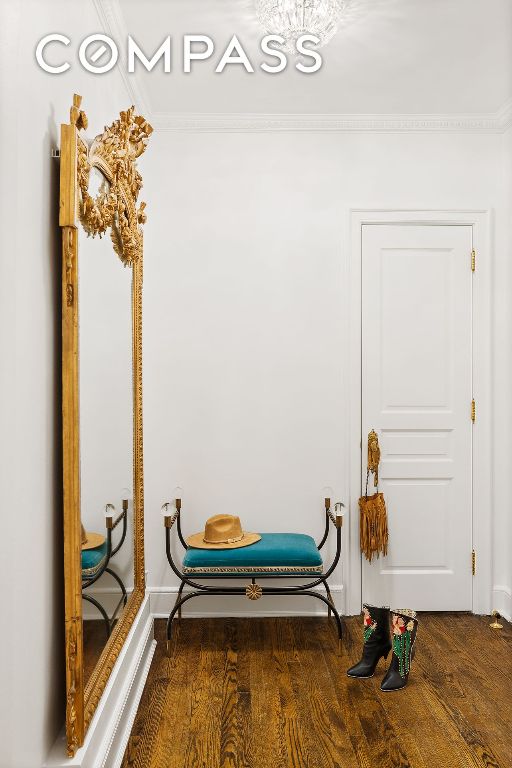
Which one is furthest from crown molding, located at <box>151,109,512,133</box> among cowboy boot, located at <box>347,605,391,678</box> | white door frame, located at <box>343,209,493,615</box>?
cowboy boot, located at <box>347,605,391,678</box>

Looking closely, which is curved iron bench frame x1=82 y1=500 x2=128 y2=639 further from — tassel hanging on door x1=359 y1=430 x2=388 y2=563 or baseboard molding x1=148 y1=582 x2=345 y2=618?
tassel hanging on door x1=359 y1=430 x2=388 y2=563

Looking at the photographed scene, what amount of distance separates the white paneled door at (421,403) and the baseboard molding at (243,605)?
1.01ft

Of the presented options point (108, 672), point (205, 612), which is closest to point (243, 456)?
point (205, 612)

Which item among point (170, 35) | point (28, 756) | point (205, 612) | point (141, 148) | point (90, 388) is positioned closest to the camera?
point (28, 756)

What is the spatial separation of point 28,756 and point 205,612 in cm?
196

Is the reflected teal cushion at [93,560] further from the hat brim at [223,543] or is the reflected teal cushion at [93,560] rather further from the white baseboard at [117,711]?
the hat brim at [223,543]

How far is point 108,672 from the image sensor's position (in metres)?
1.97

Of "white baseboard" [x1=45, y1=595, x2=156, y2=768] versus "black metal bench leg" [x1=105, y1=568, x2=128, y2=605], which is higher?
"black metal bench leg" [x1=105, y1=568, x2=128, y2=605]

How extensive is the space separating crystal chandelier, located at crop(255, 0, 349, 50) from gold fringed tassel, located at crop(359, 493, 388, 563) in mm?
2287

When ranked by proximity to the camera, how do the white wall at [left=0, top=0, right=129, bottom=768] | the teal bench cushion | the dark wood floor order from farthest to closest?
the teal bench cushion, the dark wood floor, the white wall at [left=0, top=0, right=129, bottom=768]

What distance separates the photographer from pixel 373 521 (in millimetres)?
3223

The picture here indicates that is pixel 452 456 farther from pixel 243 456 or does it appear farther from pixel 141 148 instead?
pixel 141 148

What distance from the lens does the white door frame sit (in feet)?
10.9

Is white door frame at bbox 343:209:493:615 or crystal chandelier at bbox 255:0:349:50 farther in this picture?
white door frame at bbox 343:209:493:615
